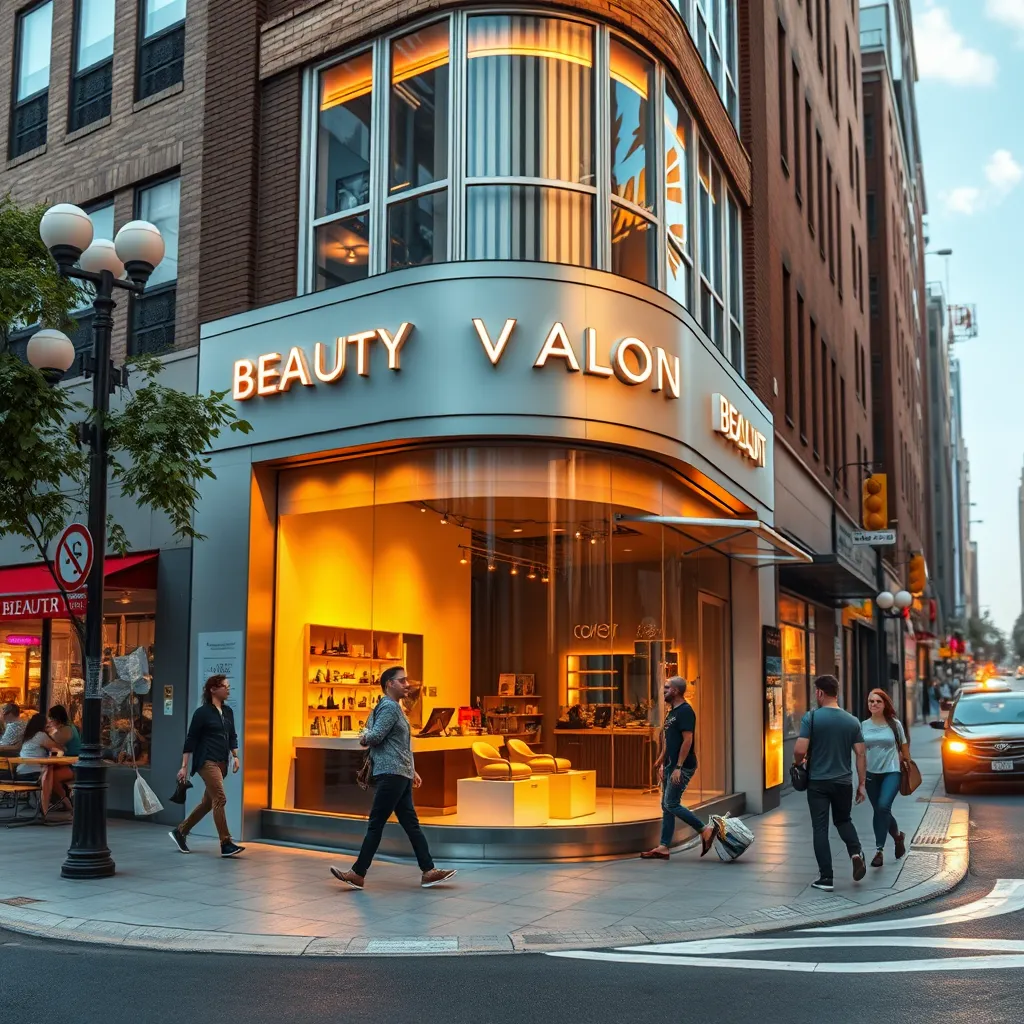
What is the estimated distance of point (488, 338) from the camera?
1198cm

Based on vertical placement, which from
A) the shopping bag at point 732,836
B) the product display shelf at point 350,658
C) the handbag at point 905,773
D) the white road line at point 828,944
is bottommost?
the white road line at point 828,944

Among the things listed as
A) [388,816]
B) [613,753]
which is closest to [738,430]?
[613,753]

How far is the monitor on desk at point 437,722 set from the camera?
12.7m

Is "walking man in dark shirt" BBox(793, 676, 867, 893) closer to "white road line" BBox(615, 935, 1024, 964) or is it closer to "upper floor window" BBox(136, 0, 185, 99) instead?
"white road line" BBox(615, 935, 1024, 964)

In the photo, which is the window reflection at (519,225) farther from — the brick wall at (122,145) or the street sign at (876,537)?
the street sign at (876,537)

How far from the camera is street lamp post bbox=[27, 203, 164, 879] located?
10.4m

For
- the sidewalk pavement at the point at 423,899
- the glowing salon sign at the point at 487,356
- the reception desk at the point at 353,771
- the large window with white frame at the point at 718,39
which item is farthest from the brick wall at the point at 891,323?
the sidewalk pavement at the point at 423,899

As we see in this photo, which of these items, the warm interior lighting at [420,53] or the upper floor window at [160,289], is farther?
the upper floor window at [160,289]

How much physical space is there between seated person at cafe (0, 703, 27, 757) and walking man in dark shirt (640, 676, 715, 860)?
8616 mm

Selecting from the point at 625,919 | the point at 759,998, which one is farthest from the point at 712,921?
the point at 759,998

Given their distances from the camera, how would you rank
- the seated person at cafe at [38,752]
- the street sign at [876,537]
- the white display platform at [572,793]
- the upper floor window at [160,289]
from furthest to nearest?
the street sign at [876,537] < the upper floor window at [160,289] < the seated person at cafe at [38,752] < the white display platform at [572,793]

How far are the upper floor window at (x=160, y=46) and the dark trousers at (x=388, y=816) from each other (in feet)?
34.2

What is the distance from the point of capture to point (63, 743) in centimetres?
1544

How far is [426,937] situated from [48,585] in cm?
900
